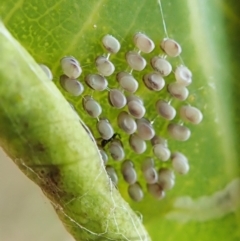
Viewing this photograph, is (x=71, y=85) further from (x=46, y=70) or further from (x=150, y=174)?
(x=150, y=174)

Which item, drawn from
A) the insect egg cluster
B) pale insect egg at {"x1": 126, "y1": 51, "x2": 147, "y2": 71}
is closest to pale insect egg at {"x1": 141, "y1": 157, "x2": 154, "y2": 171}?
the insect egg cluster

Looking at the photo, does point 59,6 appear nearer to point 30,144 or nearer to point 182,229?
point 30,144

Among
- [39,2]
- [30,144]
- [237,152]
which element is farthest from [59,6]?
[237,152]

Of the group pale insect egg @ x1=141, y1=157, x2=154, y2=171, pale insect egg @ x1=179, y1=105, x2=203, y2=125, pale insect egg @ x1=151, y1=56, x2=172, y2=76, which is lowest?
pale insect egg @ x1=141, y1=157, x2=154, y2=171

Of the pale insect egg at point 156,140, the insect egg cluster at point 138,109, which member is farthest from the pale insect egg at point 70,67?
the pale insect egg at point 156,140

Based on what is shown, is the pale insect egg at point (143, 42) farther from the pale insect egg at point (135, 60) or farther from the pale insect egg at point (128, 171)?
the pale insect egg at point (128, 171)

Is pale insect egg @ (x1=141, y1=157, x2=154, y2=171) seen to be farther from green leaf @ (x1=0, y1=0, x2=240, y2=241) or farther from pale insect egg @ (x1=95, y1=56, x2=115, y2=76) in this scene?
pale insect egg @ (x1=95, y1=56, x2=115, y2=76)
